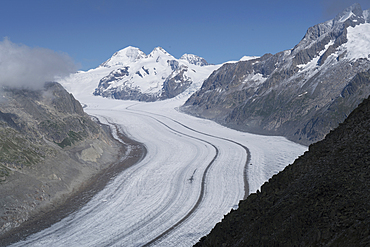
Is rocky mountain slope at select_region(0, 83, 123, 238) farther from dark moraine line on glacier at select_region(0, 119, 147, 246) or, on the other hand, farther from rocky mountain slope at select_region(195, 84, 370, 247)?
rocky mountain slope at select_region(195, 84, 370, 247)

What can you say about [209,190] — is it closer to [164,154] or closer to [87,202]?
[87,202]

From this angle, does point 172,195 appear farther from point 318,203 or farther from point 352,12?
point 352,12

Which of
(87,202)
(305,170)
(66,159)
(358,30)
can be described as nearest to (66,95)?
(66,159)

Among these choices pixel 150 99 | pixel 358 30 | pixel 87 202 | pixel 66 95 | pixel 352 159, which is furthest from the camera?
pixel 150 99

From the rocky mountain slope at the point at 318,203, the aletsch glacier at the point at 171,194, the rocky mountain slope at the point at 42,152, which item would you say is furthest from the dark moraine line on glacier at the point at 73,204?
the rocky mountain slope at the point at 318,203

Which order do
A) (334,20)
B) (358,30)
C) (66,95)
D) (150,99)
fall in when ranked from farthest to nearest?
(150,99), (334,20), (358,30), (66,95)

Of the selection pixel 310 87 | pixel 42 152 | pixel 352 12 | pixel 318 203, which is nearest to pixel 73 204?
pixel 42 152
